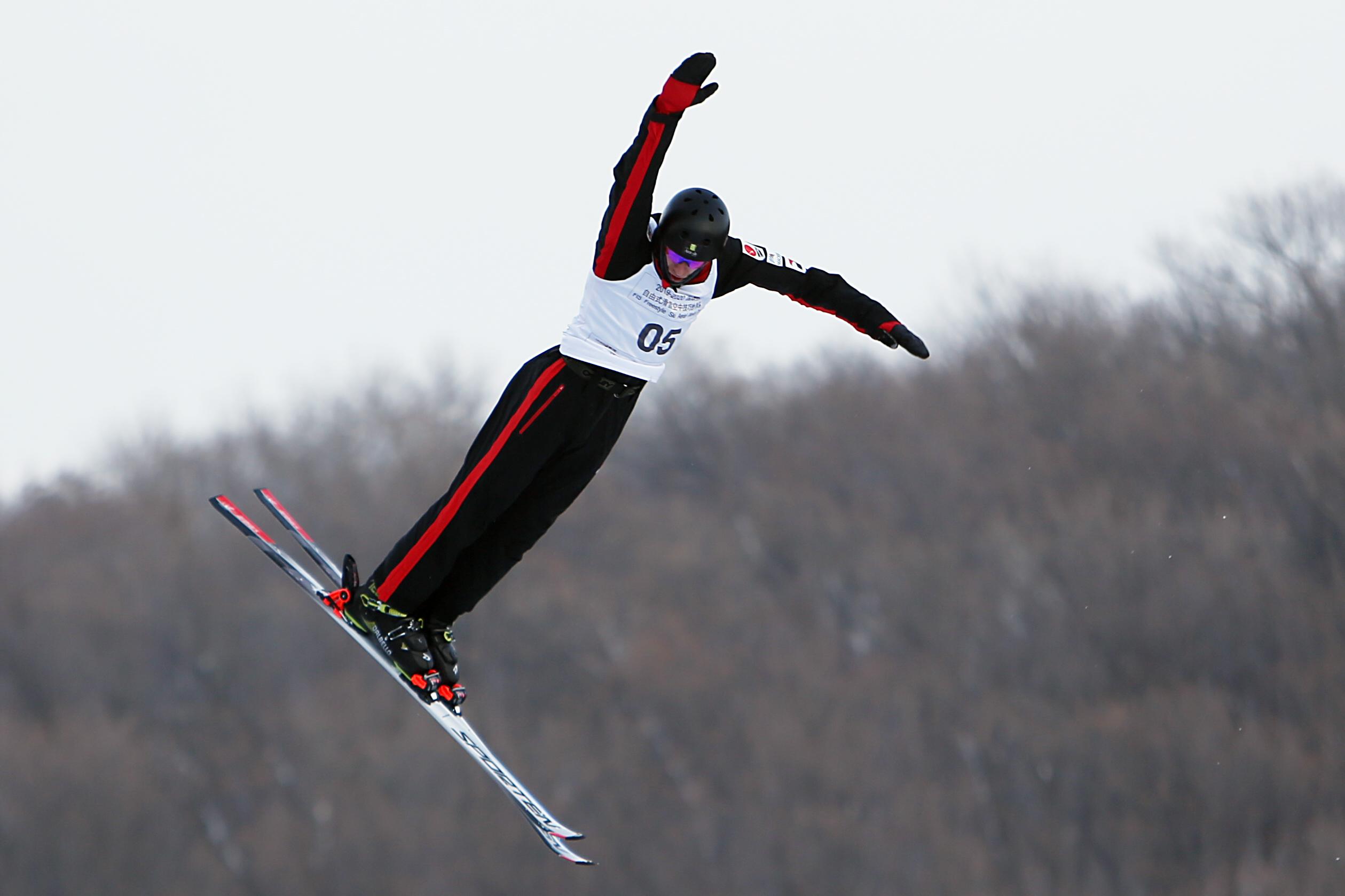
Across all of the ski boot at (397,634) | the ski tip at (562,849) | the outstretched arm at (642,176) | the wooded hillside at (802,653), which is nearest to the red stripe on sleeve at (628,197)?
the outstretched arm at (642,176)

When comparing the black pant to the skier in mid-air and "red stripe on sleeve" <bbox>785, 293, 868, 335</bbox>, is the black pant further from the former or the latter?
"red stripe on sleeve" <bbox>785, 293, 868, 335</bbox>

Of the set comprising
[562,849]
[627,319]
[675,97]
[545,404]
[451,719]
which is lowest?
[562,849]

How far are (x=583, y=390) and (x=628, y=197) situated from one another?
2.55 feet

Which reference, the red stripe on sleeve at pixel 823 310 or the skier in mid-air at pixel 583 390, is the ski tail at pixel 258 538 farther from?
the red stripe on sleeve at pixel 823 310

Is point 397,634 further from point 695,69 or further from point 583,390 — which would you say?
point 695,69

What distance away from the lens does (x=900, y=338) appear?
5.81 metres

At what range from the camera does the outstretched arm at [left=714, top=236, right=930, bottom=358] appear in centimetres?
579

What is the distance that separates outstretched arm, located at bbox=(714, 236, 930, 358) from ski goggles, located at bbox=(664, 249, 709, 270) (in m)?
0.28

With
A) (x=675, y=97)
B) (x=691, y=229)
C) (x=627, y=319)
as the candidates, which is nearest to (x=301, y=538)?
(x=627, y=319)

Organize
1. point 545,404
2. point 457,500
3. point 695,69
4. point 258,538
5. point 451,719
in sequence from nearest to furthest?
point 695,69 → point 545,404 → point 457,500 → point 451,719 → point 258,538

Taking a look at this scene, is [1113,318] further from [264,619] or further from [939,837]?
[264,619]

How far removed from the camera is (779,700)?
33.3 metres

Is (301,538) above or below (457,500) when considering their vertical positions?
below

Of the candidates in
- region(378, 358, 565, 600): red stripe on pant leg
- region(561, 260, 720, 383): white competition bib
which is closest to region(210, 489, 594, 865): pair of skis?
region(378, 358, 565, 600): red stripe on pant leg
